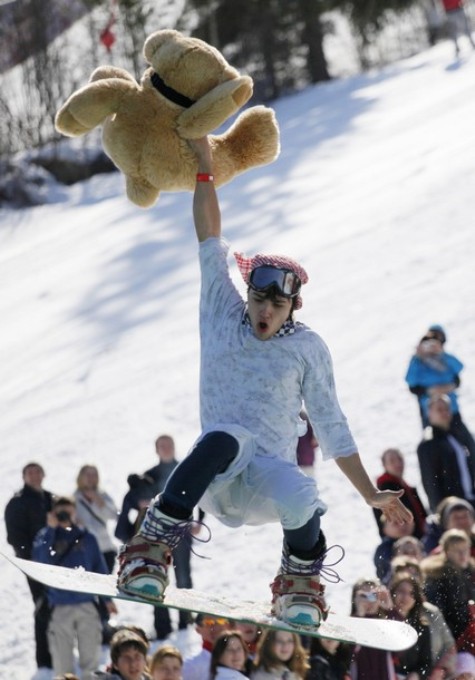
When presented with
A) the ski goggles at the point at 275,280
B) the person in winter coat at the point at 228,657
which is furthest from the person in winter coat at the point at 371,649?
the ski goggles at the point at 275,280

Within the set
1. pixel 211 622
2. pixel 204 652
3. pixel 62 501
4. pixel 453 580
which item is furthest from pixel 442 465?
pixel 62 501

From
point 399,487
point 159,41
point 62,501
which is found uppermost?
point 159,41

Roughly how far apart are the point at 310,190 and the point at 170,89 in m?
15.6

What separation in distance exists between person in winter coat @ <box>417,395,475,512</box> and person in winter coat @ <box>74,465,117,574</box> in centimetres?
215

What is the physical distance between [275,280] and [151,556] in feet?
3.78

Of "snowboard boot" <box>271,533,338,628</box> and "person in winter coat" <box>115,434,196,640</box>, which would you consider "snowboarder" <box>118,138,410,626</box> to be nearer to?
"snowboard boot" <box>271,533,338,628</box>

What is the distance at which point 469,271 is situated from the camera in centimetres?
1625

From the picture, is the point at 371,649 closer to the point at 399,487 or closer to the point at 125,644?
the point at 125,644

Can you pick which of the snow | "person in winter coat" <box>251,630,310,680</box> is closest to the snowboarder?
"person in winter coat" <box>251,630,310,680</box>

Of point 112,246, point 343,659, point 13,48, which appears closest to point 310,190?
point 112,246

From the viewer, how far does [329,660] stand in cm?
801

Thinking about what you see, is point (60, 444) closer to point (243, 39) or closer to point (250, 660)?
point (250, 660)

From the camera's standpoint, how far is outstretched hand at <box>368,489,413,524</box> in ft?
18.5

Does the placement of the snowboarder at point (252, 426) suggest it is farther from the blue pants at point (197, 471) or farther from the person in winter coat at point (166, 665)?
the person in winter coat at point (166, 665)
